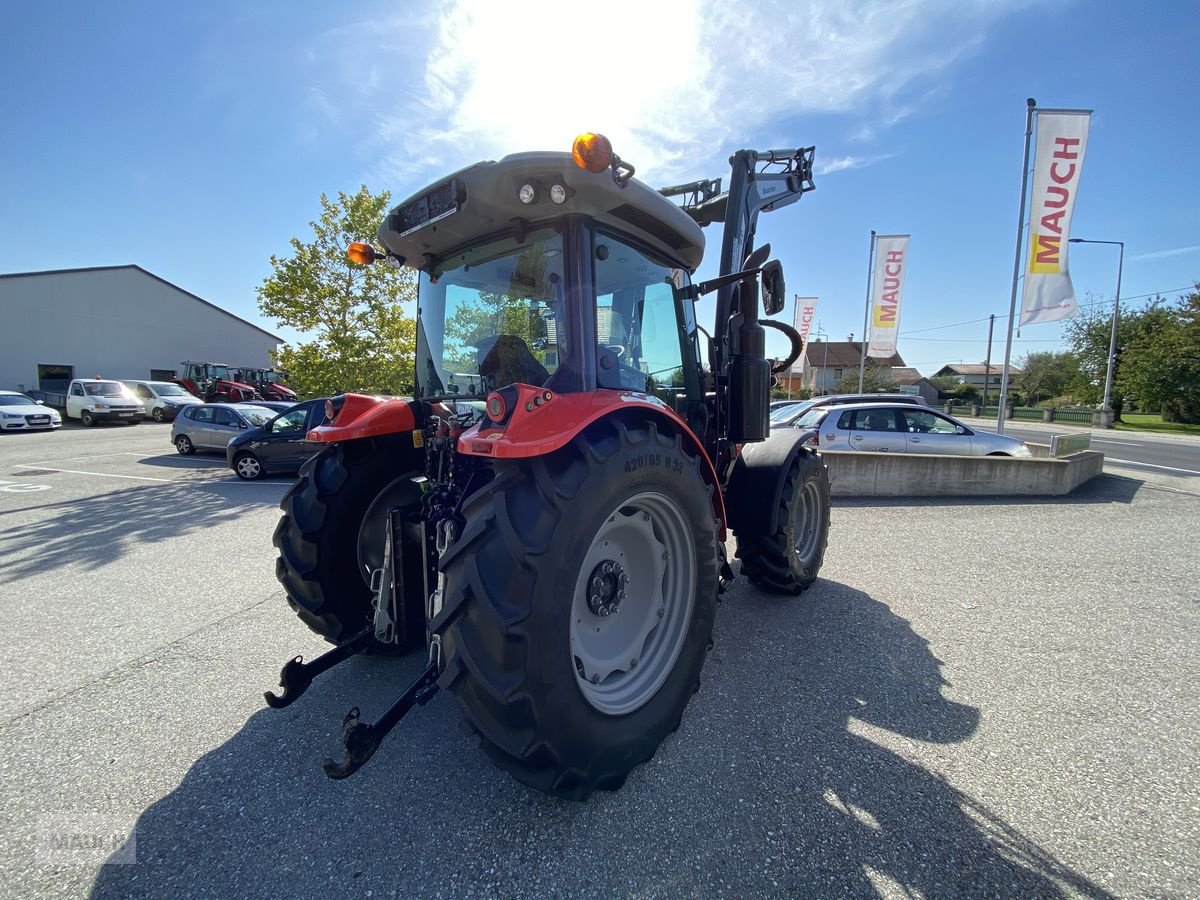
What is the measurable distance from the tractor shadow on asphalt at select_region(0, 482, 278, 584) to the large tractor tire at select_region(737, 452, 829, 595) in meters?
5.69

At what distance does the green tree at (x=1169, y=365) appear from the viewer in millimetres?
26219

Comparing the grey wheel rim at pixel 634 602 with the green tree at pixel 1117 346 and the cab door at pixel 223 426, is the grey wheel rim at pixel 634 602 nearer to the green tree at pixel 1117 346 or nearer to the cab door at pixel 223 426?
the cab door at pixel 223 426

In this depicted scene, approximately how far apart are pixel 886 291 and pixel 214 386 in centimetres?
3120

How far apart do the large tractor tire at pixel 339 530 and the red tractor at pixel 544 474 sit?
0.01 metres

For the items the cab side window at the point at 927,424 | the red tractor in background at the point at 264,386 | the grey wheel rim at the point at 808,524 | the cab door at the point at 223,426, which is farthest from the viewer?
the red tractor in background at the point at 264,386

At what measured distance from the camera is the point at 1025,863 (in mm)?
1635

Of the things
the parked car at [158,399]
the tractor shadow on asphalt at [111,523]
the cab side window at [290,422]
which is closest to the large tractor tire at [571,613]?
the tractor shadow on asphalt at [111,523]

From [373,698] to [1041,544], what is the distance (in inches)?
252

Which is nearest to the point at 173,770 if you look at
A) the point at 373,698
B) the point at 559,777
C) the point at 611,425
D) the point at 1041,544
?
the point at 373,698

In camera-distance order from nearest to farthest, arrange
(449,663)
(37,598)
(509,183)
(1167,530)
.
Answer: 1. (449,663)
2. (509,183)
3. (37,598)
4. (1167,530)

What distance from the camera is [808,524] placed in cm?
408

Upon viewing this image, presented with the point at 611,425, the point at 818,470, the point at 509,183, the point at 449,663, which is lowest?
the point at 449,663

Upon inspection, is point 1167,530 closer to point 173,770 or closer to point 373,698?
point 373,698

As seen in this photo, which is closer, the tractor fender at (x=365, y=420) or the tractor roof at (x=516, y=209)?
the tractor roof at (x=516, y=209)
